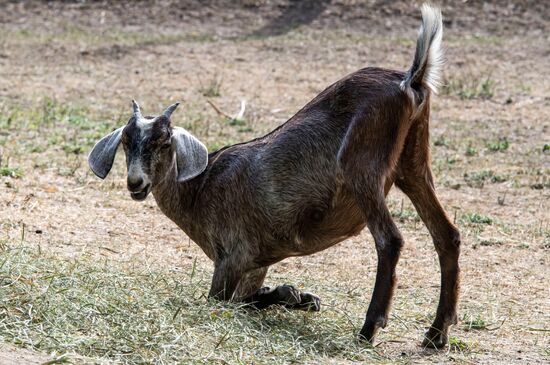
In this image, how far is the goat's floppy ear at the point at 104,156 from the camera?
6.59m

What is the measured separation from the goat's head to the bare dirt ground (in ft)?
2.79

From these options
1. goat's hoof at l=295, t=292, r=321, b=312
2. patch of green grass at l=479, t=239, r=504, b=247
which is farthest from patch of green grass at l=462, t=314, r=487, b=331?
patch of green grass at l=479, t=239, r=504, b=247

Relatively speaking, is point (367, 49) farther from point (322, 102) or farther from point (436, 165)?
point (322, 102)

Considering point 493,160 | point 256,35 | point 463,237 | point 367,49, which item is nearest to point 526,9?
point 367,49

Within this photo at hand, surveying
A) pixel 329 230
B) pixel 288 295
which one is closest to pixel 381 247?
pixel 329 230

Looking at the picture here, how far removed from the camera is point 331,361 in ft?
18.8

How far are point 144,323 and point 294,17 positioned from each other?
13.3 metres

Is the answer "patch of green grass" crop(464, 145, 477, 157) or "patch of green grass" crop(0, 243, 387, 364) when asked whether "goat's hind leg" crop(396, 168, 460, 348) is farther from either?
"patch of green grass" crop(464, 145, 477, 157)

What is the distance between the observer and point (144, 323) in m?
5.68

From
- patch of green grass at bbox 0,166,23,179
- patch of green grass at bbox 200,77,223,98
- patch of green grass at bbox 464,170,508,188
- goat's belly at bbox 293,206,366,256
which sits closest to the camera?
goat's belly at bbox 293,206,366,256

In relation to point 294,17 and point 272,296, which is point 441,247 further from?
point 294,17

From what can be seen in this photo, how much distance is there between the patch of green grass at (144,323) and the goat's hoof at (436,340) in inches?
16.7

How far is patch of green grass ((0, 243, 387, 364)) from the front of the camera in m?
5.38

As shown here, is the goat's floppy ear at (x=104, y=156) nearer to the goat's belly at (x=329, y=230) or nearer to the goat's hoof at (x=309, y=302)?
the goat's belly at (x=329, y=230)
